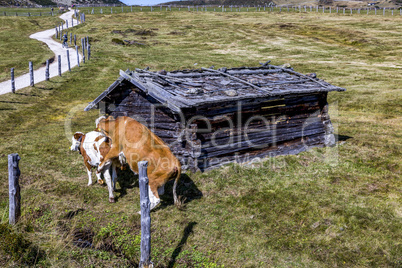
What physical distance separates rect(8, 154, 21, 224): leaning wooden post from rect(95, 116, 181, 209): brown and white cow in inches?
89.6

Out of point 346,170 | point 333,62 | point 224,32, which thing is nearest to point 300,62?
point 333,62

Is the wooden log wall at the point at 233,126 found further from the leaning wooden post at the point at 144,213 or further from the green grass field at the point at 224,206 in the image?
the leaning wooden post at the point at 144,213

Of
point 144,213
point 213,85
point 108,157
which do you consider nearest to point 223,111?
point 213,85

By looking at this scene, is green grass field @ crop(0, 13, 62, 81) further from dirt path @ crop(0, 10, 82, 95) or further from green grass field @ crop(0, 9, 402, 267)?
green grass field @ crop(0, 9, 402, 267)

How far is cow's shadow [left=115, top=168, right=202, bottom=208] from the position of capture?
886 centimetres

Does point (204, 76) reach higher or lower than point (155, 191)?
higher

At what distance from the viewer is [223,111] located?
34.8 feet

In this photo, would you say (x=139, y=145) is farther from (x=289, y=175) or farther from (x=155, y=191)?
(x=289, y=175)

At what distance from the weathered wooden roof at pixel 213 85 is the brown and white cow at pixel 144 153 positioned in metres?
1.34

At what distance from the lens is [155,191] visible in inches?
307

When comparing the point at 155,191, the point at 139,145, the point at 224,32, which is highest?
the point at 224,32

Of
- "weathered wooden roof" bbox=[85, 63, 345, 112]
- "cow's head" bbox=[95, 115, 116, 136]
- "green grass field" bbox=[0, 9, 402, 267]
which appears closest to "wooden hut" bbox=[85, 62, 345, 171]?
"weathered wooden roof" bbox=[85, 63, 345, 112]

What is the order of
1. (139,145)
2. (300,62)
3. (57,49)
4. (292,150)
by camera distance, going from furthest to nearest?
(57,49) → (300,62) → (292,150) → (139,145)

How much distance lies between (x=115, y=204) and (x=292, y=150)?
7381 millimetres
